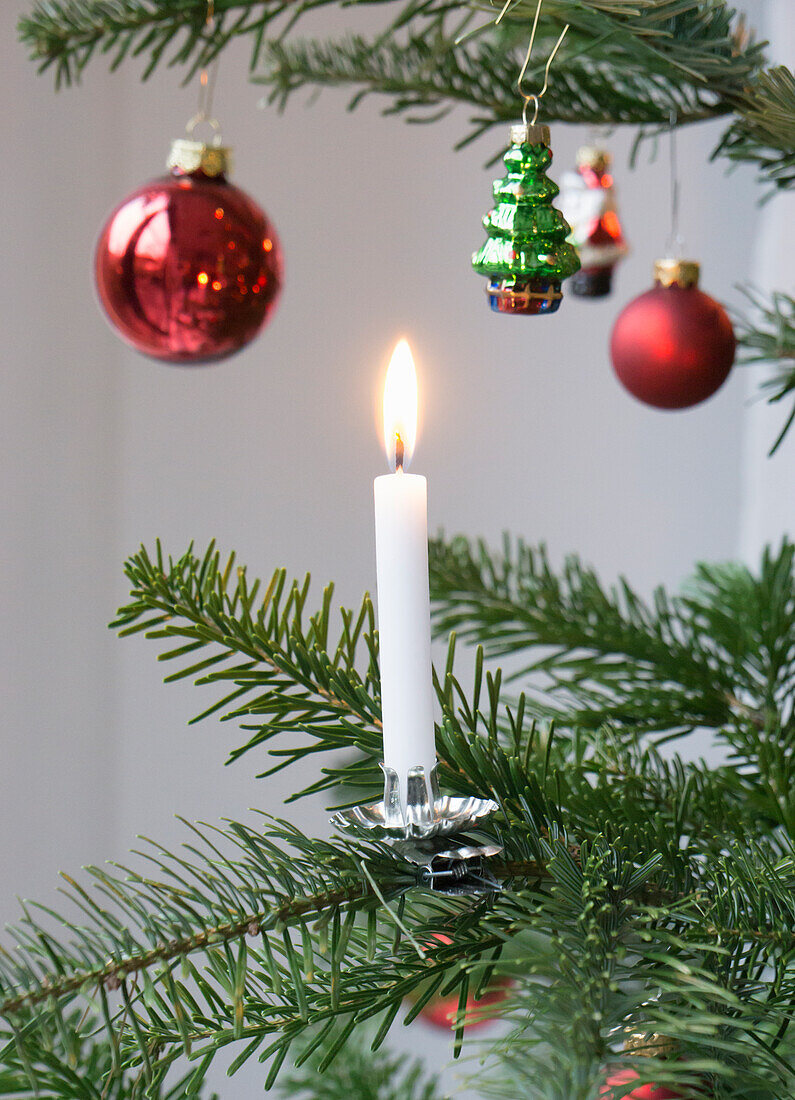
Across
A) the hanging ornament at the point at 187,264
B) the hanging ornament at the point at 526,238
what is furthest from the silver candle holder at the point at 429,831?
the hanging ornament at the point at 187,264

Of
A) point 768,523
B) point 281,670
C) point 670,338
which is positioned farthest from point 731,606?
point 768,523

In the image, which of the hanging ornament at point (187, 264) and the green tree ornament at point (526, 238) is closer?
the green tree ornament at point (526, 238)

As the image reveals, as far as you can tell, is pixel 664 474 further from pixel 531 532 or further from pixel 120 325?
pixel 120 325

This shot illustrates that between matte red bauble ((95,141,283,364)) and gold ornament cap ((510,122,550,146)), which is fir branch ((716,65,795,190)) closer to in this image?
gold ornament cap ((510,122,550,146))

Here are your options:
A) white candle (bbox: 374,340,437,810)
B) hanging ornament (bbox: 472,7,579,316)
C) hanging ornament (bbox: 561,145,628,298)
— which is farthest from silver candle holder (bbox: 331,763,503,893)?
hanging ornament (bbox: 561,145,628,298)

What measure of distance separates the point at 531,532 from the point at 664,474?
0.48ft

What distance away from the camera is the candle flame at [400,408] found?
225 millimetres

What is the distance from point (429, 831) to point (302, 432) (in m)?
0.87

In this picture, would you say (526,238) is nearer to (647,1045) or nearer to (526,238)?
(526,238)

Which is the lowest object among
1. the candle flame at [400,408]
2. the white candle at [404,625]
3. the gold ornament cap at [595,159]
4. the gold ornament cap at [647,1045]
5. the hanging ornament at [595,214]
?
the gold ornament cap at [647,1045]

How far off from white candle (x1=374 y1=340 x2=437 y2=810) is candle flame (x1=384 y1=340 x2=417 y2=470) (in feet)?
0.10

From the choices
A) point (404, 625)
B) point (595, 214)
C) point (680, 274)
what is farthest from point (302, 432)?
point (404, 625)

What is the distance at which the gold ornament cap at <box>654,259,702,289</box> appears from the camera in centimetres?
45

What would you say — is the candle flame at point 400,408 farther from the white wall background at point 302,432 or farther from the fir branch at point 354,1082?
the white wall background at point 302,432
